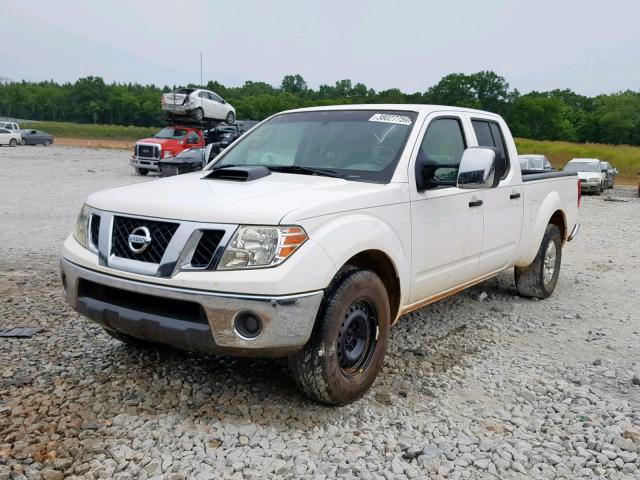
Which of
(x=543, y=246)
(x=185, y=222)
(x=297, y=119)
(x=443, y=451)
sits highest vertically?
(x=297, y=119)

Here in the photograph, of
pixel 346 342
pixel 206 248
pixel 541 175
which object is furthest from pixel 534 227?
pixel 206 248

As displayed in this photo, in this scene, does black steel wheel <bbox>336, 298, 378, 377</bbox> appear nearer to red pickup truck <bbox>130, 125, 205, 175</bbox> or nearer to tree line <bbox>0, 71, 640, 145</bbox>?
red pickup truck <bbox>130, 125, 205, 175</bbox>

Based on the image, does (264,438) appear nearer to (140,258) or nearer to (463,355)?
(140,258)

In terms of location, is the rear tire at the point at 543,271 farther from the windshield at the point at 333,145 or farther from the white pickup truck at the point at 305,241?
the windshield at the point at 333,145

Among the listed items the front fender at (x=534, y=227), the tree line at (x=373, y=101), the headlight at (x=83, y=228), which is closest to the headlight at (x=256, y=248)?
the headlight at (x=83, y=228)

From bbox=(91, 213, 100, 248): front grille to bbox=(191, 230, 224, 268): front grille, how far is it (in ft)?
2.63

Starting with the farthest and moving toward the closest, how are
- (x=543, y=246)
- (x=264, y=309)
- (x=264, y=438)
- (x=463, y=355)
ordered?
(x=543, y=246), (x=463, y=355), (x=264, y=438), (x=264, y=309)

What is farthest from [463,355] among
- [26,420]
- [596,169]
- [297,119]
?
[596,169]

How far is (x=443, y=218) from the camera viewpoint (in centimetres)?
418

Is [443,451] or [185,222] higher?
[185,222]

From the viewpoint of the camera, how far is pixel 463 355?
453 cm

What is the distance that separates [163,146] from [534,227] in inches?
728

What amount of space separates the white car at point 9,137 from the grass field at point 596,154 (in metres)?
38.9

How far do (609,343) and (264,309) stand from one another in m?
3.49
